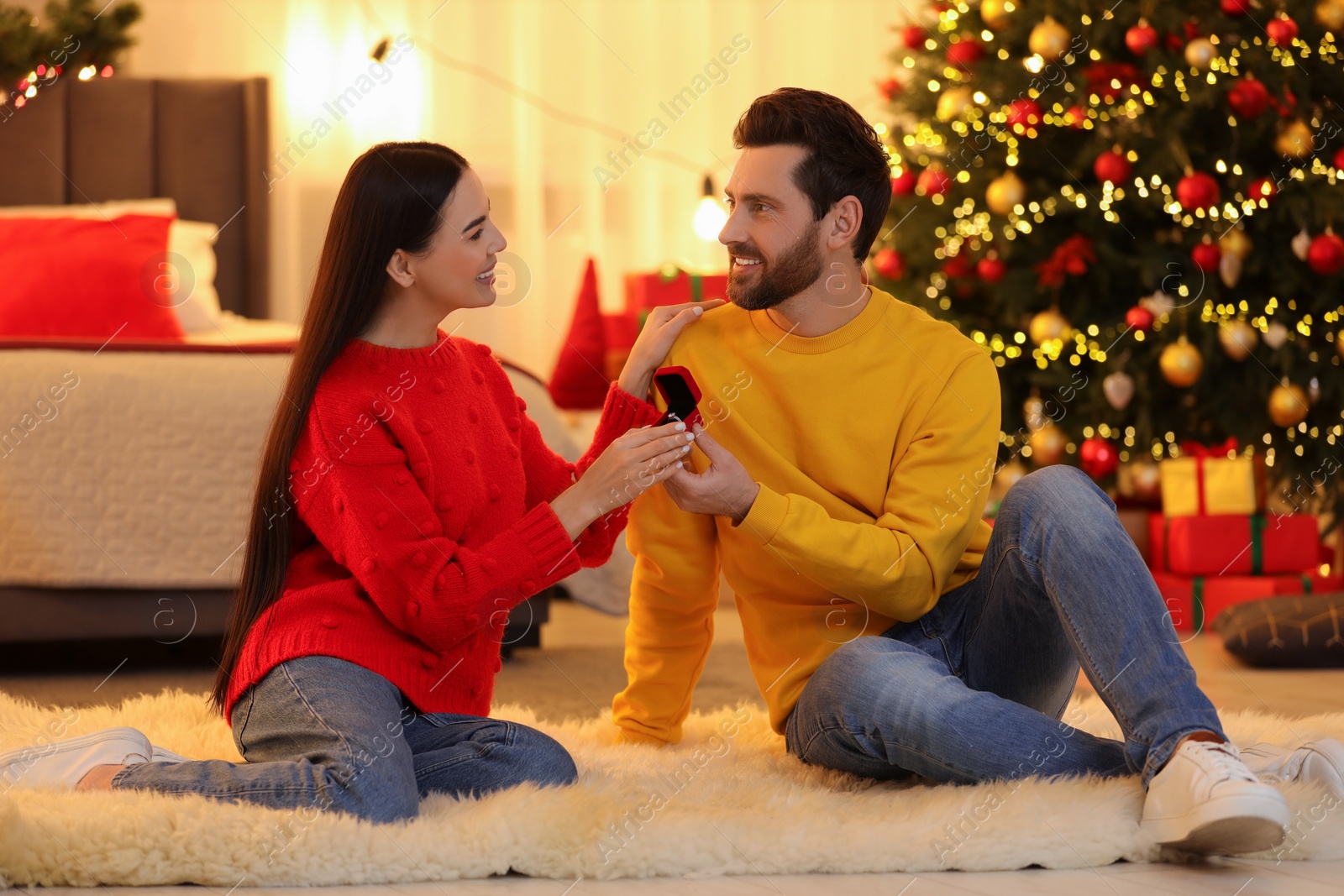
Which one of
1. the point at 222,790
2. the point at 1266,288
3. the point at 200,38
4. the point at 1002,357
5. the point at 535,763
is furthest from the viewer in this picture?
the point at 200,38

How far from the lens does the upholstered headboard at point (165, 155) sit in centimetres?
396

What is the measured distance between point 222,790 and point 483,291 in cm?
56

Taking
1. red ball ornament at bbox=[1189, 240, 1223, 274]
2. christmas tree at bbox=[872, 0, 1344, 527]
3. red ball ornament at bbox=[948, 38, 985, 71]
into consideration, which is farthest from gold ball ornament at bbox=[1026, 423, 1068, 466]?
red ball ornament at bbox=[948, 38, 985, 71]

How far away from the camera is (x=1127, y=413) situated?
2977 millimetres

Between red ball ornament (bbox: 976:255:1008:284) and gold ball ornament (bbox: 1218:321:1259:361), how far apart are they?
49 cm

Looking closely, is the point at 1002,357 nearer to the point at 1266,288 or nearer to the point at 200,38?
the point at 1266,288

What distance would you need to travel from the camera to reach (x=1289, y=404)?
2775 mm

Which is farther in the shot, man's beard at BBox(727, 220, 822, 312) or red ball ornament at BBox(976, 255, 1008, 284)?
red ball ornament at BBox(976, 255, 1008, 284)

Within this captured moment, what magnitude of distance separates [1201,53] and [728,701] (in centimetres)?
176

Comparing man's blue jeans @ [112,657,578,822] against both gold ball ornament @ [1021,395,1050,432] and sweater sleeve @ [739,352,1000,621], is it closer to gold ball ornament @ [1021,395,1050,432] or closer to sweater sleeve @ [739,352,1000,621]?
sweater sleeve @ [739,352,1000,621]

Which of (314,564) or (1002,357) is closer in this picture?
(314,564)

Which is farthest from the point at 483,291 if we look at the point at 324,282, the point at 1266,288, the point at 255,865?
the point at 1266,288

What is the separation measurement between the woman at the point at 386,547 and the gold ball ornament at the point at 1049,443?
1.87 m

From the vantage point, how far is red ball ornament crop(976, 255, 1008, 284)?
119 inches
